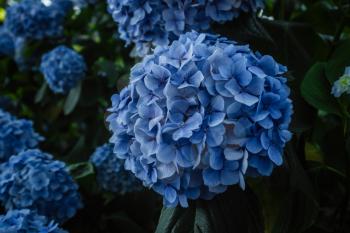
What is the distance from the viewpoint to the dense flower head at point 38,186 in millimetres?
1236

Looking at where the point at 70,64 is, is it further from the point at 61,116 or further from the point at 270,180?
the point at 270,180

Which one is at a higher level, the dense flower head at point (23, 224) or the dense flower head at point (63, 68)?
the dense flower head at point (23, 224)

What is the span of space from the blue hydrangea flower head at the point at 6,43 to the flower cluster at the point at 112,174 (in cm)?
84

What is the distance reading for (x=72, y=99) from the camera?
1865mm

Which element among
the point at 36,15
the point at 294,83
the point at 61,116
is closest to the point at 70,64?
the point at 36,15

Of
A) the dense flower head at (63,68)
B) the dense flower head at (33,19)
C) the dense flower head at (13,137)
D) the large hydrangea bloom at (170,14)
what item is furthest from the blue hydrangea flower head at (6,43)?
the large hydrangea bloom at (170,14)

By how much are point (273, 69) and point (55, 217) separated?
0.65m

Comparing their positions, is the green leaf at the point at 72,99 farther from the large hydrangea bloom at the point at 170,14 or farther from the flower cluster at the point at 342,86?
the flower cluster at the point at 342,86

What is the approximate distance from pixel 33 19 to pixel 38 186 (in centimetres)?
82

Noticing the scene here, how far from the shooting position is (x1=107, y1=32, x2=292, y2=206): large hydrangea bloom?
2.67 feet

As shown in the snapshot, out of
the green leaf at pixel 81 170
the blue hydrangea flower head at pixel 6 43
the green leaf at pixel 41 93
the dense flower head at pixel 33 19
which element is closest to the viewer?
the green leaf at pixel 81 170

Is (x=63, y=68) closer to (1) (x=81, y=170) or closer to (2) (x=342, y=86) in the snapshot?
(1) (x=81, y=170)

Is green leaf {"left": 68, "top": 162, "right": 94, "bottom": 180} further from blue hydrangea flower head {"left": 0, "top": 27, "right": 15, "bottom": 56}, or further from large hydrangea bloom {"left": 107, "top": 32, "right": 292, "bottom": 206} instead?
blue hydrangea flower head {"left": 0, "top": 27, "right": 15, "bottom": 56}

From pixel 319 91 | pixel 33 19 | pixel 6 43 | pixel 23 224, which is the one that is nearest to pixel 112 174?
pixel 23 224
